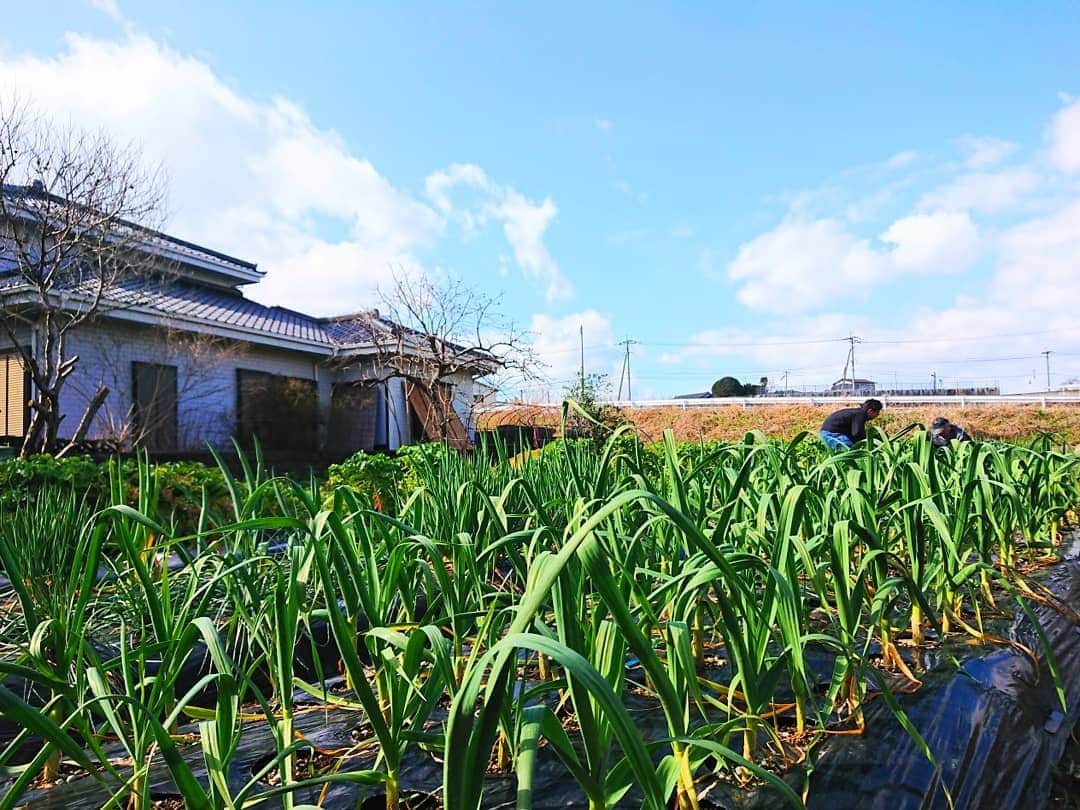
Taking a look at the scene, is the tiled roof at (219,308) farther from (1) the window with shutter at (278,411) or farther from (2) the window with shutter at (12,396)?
(2) the window with shutter at (12,396)

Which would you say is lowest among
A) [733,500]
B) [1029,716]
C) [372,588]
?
[1029,716]

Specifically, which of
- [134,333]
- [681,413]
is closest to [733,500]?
[134,333]

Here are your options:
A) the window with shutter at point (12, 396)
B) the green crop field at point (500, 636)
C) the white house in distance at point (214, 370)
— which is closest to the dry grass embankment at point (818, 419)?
the white house in distance at point (214, 370)

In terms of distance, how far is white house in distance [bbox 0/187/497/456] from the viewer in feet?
29.7

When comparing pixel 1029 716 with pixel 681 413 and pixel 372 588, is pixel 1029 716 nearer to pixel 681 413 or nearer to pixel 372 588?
pixel 372 588

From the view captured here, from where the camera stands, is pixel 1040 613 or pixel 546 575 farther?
pixel 1040 613

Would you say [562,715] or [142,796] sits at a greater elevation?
[142,796]

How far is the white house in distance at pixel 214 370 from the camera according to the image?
906 centimetres

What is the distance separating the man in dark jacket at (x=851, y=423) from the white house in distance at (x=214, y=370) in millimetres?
3970

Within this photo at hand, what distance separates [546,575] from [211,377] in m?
11.4

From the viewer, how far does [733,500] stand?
1530 millimetres

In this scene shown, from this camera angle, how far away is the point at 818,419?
18875 mm

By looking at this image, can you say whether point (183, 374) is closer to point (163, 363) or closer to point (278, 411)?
point (163, 363)

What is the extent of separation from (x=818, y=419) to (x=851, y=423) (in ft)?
43.8
